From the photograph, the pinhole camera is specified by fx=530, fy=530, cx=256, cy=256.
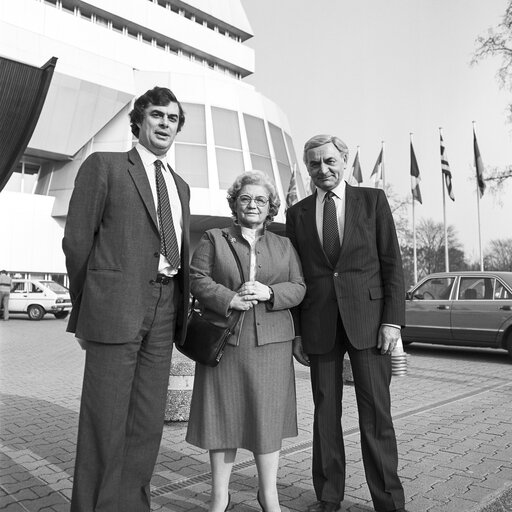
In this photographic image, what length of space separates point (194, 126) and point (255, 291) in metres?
26.4

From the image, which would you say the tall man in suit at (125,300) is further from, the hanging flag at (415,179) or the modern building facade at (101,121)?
the modern building facade at (101,121)

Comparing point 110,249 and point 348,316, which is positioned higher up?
point 110,249

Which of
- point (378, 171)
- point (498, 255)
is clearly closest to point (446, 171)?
point (378, 171)

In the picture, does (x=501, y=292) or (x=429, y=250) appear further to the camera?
(x=429, y=250)

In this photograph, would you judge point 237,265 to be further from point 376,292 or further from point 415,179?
point 415,179

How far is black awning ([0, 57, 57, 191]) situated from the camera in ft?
9.60

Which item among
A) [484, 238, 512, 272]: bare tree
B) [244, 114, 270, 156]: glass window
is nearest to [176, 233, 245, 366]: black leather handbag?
[244, 114, 270, 156]: glass window

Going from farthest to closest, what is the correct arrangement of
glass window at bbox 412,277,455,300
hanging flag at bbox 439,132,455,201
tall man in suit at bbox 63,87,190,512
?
hanging flag at bbox 439,132,455,201
glass window at bbox 412,277,455,300
tall man in suit at bbox 63,87,190,512

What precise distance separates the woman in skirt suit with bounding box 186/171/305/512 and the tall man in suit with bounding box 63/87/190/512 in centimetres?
21

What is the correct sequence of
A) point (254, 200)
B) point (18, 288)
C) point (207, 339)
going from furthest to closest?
point (18, 288), point (254, 200), point (207, 339)

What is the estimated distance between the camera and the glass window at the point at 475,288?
10.4 m

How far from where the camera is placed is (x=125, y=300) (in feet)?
8.83

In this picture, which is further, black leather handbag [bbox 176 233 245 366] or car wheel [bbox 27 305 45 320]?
car wheel [bbox 27 305 45 320]

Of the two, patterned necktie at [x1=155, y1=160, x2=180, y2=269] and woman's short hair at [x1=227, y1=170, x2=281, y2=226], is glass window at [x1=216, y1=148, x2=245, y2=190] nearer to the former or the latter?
woman's short hair at [x1=227, y1=170, x2=281, y2=226]
